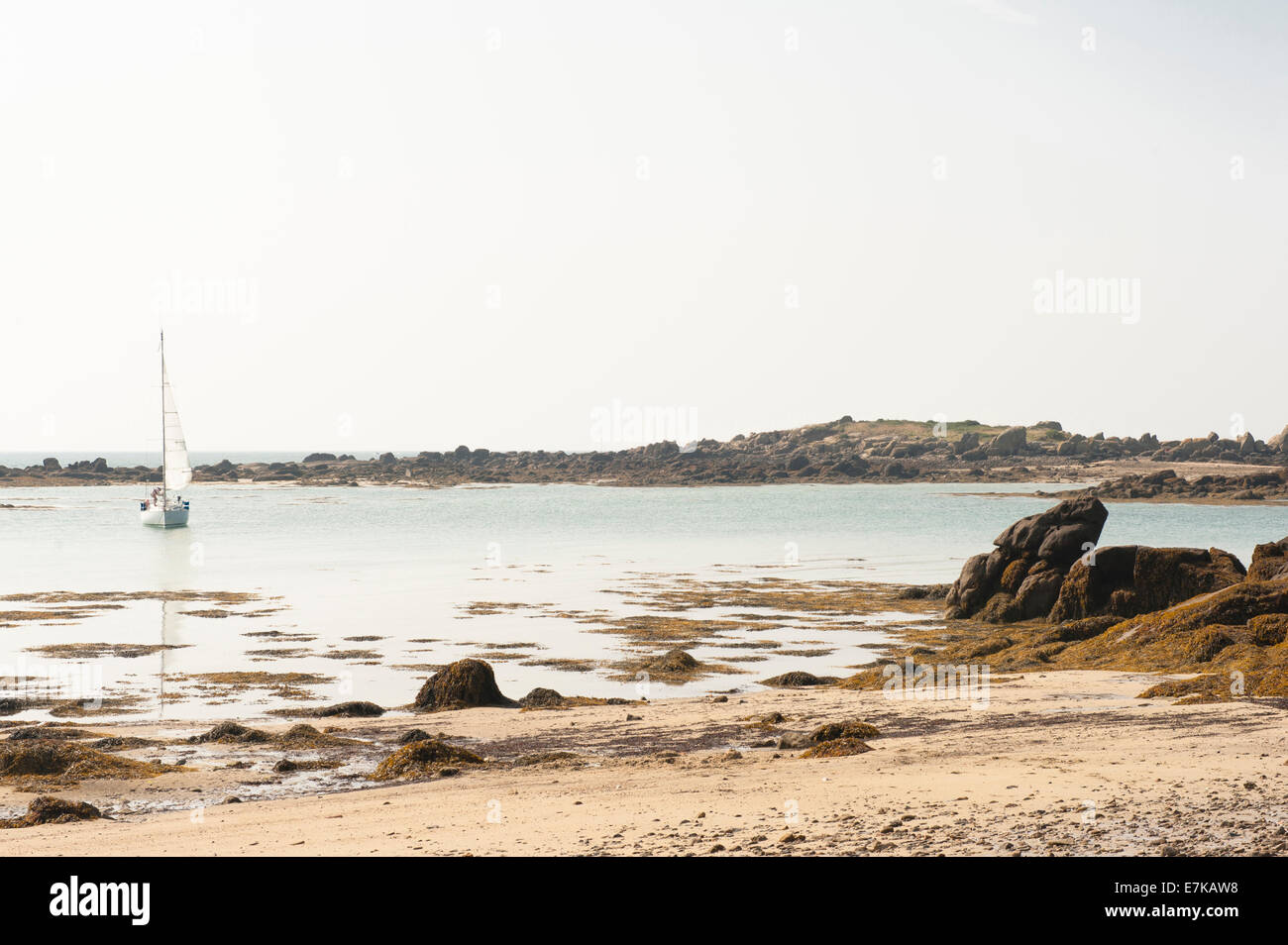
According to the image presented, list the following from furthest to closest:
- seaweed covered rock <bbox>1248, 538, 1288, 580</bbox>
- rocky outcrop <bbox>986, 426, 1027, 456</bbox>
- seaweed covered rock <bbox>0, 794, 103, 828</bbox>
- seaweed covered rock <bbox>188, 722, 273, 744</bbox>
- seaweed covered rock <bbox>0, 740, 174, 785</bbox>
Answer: rocky outcrop <bbox>986, 426, 1027, 456</bbox>, seaweed covered rock <bbox>1248, 538, 1288, 580</bbox>, seaweed covered rock <bbox>188, 722, 273, 744</bbox>, seaweed covered rock <bbox>0, 740, 174, 785</bbox>, seaweed covered rock <bbox>0, 794, 103, 828</bbox>

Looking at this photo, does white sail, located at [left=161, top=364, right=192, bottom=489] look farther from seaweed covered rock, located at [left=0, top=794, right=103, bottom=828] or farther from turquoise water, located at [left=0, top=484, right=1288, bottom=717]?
seaweed covered rock, located at [left=0, top=794, right=103, bottom=828]

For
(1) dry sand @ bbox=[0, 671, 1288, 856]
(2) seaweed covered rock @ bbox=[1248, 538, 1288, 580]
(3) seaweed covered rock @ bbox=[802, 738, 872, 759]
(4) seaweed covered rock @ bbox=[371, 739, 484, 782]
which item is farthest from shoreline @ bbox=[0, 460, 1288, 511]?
(4) seaweed covered rock @ bbox=[371, 739, 484, 782]

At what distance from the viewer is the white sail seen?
77688mm

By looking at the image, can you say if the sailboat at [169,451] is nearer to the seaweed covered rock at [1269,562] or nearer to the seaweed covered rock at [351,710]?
the seaweed covered rock at [351,710]

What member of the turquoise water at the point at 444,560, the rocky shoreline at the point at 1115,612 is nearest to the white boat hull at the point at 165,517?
the turquoise water at the point at 444,560

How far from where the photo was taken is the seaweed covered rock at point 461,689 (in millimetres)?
20875

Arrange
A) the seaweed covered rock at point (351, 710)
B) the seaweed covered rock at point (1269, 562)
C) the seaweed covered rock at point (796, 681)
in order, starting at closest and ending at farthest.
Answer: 1. the seaweed covered rock at point (351, 710)
2. the seaweed covered rock at point (796, 681)
3. the seaweed covered rock at point (1269, 562)

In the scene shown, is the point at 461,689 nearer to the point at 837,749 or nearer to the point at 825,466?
the point at 837,749

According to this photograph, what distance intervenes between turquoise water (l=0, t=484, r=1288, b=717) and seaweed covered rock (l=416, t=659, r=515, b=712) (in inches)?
46.3

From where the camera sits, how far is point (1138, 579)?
100ft

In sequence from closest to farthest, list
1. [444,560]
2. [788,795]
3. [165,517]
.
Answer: [788,795], [444,560], [165,517]

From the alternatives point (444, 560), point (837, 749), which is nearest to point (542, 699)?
point (837, 749)

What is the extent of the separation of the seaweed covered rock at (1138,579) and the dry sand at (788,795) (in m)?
13.1

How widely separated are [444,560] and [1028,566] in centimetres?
2993
